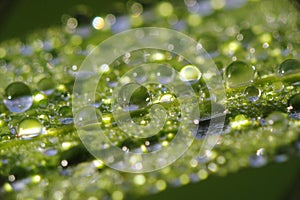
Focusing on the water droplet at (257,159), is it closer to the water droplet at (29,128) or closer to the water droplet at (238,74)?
the water droplet at (238,74)

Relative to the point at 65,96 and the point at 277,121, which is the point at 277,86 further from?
the point at 65,96

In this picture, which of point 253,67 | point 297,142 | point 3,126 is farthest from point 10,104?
point 297,142

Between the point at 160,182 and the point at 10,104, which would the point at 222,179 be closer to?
the point at 160,182

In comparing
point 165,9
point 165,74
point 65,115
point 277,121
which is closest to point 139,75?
point 165,74

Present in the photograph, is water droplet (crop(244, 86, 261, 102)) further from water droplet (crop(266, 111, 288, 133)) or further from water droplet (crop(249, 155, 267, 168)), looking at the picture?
water droplet (crop(249, 155, 267, 168))

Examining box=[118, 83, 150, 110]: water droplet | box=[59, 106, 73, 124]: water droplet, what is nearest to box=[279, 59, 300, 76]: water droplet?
box=[118, 83, 150, 110]: water droplet

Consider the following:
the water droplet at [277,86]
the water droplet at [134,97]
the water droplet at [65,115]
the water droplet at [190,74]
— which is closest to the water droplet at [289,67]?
the water droplet at [277,86]
